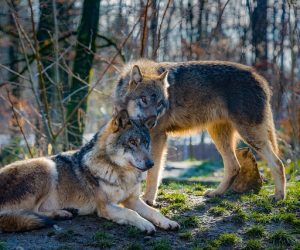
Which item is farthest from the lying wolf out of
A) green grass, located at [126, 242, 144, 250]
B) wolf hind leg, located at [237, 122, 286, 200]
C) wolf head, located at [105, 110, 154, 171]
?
wolf hind leg, located at [237, 122, 286, 200]

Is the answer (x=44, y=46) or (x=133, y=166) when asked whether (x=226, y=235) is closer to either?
(x=133, y=166)

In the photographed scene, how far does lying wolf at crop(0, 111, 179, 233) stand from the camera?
5.36 m

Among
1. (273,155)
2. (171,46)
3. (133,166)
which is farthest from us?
(171,46)

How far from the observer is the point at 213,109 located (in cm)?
696

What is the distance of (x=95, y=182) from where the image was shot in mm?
5734

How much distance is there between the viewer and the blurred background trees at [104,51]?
10695mm

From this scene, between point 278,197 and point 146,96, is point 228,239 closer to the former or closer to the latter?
point 278,197

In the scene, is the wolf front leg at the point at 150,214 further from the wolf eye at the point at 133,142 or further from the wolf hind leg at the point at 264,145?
the wolf hind leg at the point at 264,145

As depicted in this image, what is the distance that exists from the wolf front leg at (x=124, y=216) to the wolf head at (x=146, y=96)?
48.7 inches

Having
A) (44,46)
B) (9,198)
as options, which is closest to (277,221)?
(9,198)

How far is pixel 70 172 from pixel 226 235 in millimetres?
1970

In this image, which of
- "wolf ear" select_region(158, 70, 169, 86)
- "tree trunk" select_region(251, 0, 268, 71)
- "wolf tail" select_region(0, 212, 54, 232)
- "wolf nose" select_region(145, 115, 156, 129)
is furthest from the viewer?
"tree trunk" select_region(251, 0, 268, 71)

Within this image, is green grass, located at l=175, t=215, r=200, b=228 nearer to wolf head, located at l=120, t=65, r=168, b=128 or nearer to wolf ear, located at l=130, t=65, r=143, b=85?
wolf head, located at l=120, t=65, r=168, b=128

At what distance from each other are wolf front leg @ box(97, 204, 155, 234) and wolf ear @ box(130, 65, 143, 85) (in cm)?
189
